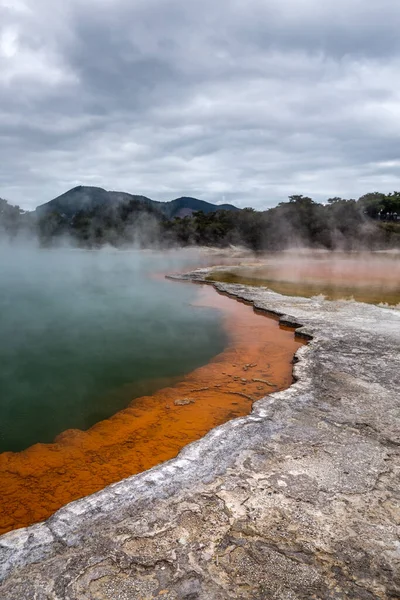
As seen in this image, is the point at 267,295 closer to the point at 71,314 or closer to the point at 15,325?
the point at 71,314

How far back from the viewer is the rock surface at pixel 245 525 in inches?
Answer: 67.1

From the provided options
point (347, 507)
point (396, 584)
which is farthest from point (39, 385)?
point (396, 584)

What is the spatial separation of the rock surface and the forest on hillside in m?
22.6

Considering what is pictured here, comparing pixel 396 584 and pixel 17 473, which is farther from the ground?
pixel 396 584

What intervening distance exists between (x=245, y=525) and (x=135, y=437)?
5.16 ft

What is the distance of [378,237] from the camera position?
24.0m

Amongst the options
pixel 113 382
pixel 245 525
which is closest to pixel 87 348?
pixel 113 382

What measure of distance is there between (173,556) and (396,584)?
95cm

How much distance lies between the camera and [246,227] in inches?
1032

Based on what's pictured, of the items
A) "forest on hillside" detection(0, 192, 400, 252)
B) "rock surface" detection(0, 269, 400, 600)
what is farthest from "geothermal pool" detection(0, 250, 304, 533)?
"forest on hillside" detection(0, 192, 400, 252)

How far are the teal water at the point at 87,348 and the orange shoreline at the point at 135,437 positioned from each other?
25cm

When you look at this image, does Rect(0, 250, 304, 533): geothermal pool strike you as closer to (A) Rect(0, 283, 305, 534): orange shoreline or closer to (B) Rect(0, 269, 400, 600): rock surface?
(A) Rect(0, 283, 305, 534): orange shoreline

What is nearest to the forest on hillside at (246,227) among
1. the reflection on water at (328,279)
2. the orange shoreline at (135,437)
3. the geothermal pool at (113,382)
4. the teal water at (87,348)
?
the reflection on water at (328,279)

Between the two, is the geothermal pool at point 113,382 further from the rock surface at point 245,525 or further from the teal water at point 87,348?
the rock surface at point 245,525
